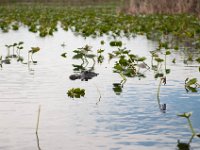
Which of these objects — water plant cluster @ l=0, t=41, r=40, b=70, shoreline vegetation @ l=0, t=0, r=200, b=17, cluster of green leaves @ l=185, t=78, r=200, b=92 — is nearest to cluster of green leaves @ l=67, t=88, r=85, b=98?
cluster of green leaves @ l=185, t=78, r=200, b=92

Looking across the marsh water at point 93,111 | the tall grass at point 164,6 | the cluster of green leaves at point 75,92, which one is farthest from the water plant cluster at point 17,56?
the tall grass at point 164,6

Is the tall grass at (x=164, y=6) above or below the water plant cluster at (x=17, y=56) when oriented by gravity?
above

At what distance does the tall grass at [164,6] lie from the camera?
27422 millimetres

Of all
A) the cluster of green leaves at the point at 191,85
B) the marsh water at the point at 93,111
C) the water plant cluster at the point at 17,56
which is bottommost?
the marsh water at the point at 93,111

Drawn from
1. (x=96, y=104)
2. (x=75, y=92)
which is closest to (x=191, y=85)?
(x=75, y=92)

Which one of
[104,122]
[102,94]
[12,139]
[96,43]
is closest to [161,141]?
[104,122]

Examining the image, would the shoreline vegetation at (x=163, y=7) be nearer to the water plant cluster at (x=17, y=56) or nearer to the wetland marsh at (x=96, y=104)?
the water plant cluster at (x=17, y=56)

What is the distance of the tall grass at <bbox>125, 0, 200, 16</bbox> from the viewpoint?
2742cm

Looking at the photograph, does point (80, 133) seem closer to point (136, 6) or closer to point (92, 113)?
point (92, 113)

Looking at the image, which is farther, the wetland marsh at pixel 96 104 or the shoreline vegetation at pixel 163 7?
the shoreline vegetation at pixel 163 7

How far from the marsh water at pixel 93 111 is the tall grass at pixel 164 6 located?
654 inches

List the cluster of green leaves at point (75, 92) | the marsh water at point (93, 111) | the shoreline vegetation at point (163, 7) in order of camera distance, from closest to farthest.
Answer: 1. the marsh water at point (93, 111)
2. the cluster of green leaves at point (75, 92)
3. the shoreline vegetation at point (163, 7)

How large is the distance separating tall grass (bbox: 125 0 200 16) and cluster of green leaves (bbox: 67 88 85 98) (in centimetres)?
1930

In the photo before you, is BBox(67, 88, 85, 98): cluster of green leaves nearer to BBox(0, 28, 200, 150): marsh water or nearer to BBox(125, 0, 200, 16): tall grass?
BBox(0, 28, 200, 150): marsh water
